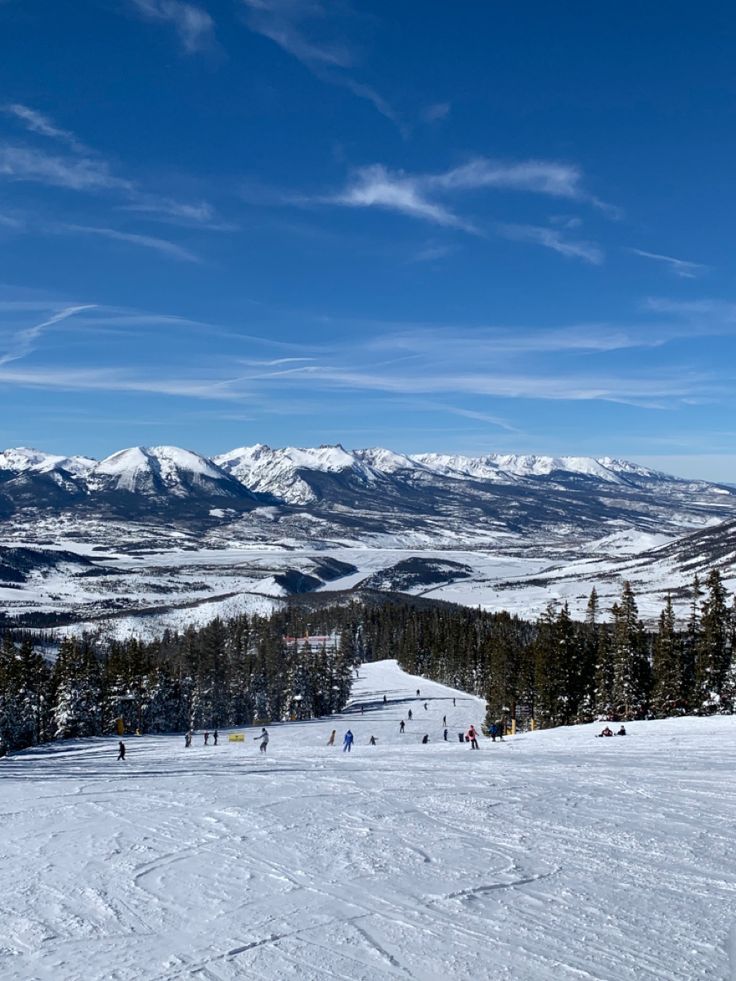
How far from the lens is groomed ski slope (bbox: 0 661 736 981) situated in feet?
31.3

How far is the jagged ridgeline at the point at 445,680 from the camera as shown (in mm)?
51188

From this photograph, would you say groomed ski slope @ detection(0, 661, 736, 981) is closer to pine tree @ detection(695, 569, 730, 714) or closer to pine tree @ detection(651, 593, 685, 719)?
pine tree @ detection(651, 593, 685, 719)

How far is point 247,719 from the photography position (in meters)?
85.8

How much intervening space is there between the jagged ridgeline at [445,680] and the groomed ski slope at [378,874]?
86.8 feet

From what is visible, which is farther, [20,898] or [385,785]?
[385,785]

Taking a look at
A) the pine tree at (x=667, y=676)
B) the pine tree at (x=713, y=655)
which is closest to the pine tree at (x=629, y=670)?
the pine tree at (x=667, y=676)

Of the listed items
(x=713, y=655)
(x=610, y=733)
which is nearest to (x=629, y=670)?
(x=713, y=655)

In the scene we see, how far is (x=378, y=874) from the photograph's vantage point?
1314 cm

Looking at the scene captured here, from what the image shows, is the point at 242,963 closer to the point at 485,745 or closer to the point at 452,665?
the point at 485,745

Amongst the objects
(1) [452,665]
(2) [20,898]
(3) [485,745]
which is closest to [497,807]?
(2) [20,898]

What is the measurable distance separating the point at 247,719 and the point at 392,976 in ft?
267

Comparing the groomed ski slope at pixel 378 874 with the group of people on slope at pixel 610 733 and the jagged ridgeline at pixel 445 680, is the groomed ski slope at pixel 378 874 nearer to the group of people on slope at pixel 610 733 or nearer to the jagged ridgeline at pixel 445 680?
the group of people on slope at pixel 610 733

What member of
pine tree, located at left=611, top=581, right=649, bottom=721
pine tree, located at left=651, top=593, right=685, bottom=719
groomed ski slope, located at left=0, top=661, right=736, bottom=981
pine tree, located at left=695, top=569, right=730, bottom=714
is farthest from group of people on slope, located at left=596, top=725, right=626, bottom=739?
pine tree, located at left=695, top=569, right=730, bottom=714

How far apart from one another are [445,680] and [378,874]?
94.7m
